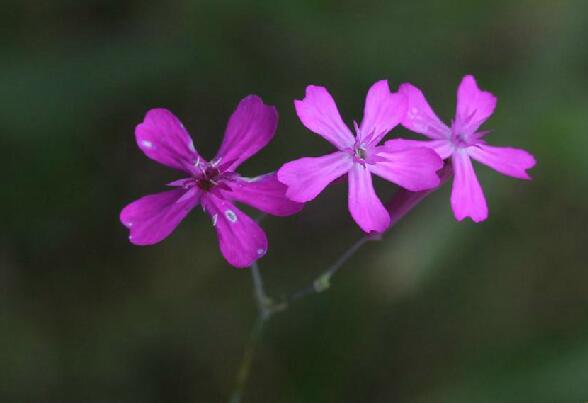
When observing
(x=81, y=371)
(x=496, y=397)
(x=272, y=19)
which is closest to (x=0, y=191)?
(x=81, y=371)

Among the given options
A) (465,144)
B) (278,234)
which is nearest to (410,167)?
(465,144)

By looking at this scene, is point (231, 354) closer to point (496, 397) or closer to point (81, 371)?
point (81, 371)

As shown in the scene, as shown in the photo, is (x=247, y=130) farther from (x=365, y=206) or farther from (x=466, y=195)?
(x=466, y=195)

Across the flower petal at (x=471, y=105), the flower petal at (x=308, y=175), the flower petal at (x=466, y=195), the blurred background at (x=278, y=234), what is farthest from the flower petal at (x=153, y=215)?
the blurred background at (x=278, y=234)

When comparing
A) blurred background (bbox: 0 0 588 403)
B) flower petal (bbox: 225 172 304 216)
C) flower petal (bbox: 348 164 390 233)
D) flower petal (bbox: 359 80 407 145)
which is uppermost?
blurred background (bbox: 0 0 588 403)

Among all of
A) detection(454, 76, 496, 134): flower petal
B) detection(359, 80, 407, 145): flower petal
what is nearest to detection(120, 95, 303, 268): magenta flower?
detection(359, 80, 407, 145): flower petal

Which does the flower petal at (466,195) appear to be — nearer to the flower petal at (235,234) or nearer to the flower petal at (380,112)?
the flower petal at (380,112)

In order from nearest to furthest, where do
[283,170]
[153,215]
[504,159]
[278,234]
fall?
[283,170] → [153,215] → [504,159] → [278,234]

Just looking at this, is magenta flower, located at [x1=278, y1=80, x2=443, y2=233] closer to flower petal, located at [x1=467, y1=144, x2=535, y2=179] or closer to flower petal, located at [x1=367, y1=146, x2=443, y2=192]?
flower petal, located at [x1=367, y1=146, x2=443, y2=192]
